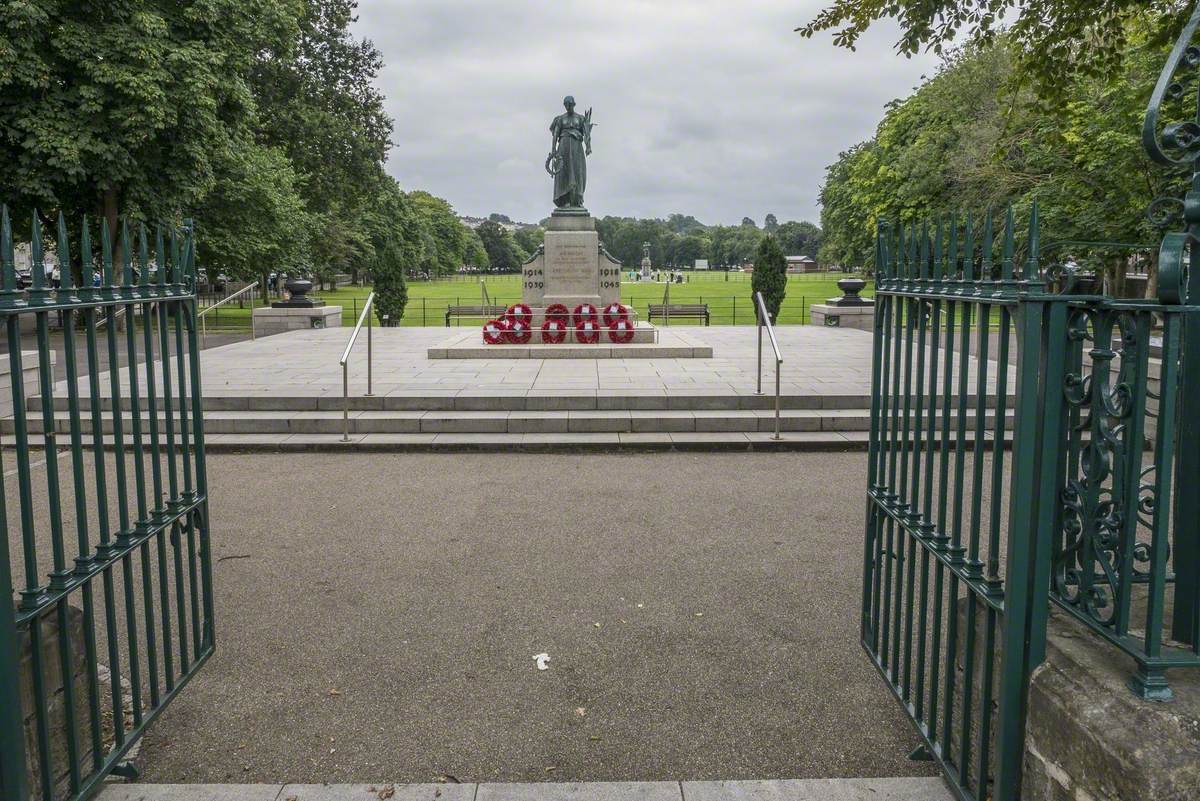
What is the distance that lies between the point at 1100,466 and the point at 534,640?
2813 millimetres

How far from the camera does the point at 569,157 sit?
18.1m

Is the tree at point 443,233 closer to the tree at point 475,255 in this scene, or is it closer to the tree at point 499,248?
the tree at point 475,255

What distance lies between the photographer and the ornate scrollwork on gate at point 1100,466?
7.02 feet

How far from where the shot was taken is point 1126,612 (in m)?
2.20

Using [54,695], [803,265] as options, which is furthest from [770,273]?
[803,265]

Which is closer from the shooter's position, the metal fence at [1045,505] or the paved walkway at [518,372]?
the metal fence at [1045,505]

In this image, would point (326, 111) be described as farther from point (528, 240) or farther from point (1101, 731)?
point (528, 240)

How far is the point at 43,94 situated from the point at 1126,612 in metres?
20.0

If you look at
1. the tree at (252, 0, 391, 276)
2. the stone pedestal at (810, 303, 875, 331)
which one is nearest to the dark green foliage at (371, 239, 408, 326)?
the tree at (252, 0, 391, 276)

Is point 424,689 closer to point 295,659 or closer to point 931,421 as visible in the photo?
point 295,659

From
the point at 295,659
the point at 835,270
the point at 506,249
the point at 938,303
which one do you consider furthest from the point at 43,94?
the point at 506,249

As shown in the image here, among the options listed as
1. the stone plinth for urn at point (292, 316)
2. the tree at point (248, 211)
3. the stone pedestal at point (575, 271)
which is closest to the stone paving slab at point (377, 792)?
the stone pedestal at point (575, 271)

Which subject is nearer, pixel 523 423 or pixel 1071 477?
pixel 1071 477

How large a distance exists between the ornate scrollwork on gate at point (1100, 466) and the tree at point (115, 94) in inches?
663
